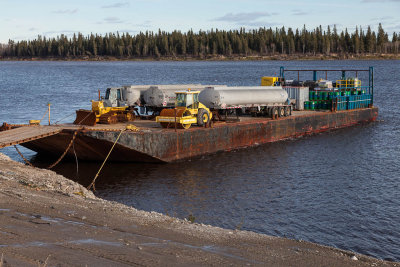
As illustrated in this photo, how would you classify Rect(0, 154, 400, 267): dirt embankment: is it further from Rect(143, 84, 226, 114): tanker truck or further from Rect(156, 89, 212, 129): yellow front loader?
Rect(143, 84, 226, 114): tanker truck

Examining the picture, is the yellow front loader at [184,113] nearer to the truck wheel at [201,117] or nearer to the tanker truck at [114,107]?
the truck wheel at [201,117]

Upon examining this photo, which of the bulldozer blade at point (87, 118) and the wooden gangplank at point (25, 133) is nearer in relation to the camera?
the wooden gangplank at point (25, 133)

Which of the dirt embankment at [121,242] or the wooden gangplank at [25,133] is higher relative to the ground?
the wooden gangplank at [25,133]

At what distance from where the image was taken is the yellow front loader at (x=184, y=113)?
33.9 meters

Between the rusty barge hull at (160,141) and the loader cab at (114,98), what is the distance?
196 inches

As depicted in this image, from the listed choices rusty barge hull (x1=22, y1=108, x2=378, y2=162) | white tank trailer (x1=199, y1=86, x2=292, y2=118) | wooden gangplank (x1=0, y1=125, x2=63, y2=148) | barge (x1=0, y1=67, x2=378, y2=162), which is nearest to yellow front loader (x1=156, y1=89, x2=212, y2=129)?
barge (x1=0, y1=67, x2=378, y2=162)

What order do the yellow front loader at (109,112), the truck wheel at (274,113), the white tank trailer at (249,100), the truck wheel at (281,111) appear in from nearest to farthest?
the yellow front loader at (109,112)
the white tank trailer at (249,100)
the truck wheel at (274,113)
the truck wheel at (281,111)

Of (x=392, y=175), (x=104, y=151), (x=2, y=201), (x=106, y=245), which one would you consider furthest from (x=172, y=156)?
(x=106, y=245)

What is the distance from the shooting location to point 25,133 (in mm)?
30469

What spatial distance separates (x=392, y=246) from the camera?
1875 centimetres

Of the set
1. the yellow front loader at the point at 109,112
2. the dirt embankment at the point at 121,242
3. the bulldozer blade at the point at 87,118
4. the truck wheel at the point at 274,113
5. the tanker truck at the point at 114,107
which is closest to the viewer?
the dirt embankment at the point at 121,242

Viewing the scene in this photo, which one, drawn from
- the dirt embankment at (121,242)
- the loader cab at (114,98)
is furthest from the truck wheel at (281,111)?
the dirt embankment at (121,242)

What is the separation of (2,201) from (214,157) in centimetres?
1998

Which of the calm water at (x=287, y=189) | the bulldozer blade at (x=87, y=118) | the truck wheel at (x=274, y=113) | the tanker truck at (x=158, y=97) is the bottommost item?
the calm water at (x=287, y=189)
